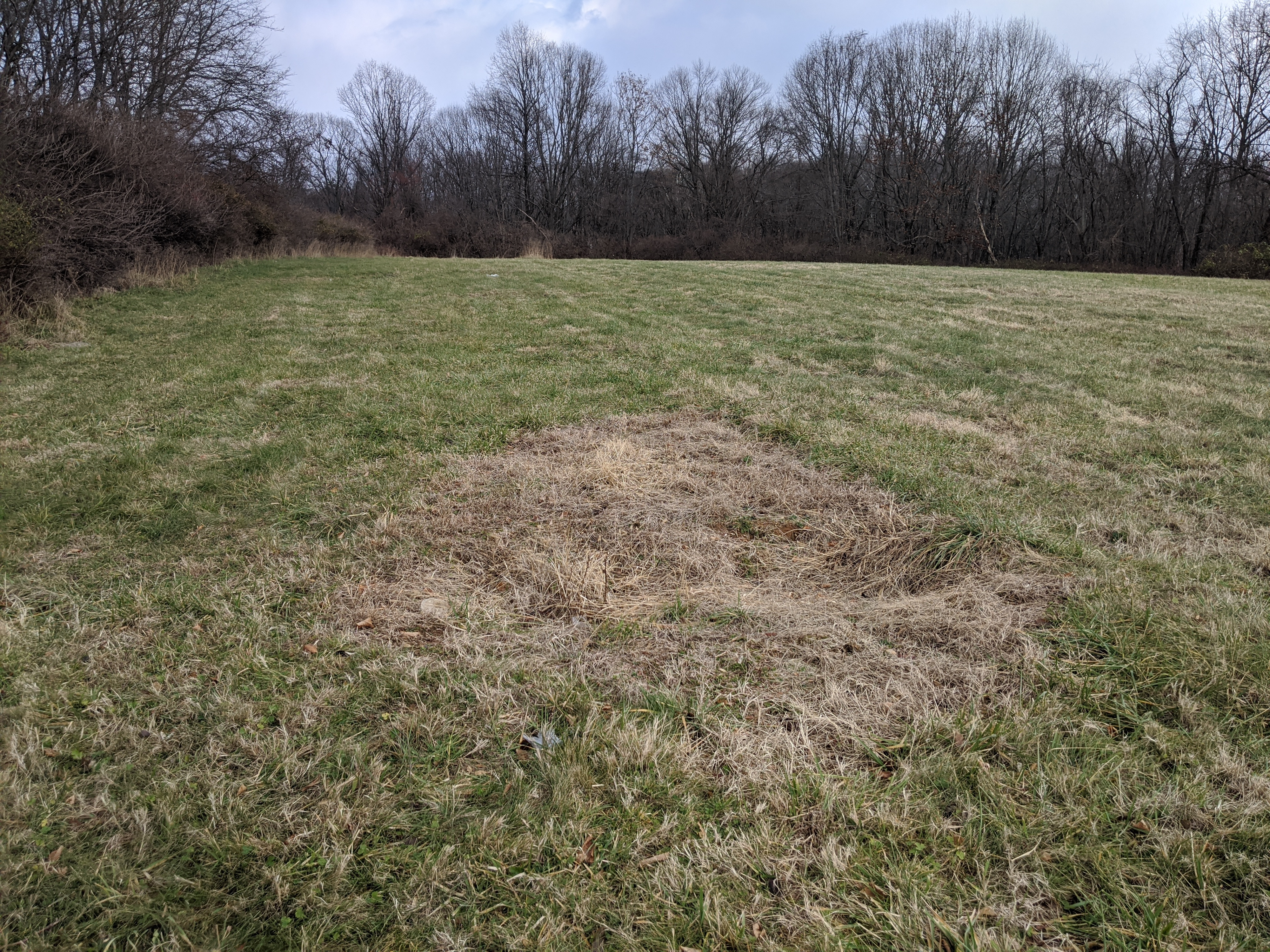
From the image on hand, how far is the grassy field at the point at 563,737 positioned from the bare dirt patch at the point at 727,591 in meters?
0.06

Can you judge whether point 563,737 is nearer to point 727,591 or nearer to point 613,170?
point 727,591

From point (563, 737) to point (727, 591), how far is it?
1126 mm

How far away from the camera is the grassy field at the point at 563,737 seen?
152 cm

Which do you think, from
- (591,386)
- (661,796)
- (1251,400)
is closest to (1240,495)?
(1251,400)

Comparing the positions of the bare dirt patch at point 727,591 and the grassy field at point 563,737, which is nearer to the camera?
the grassy field at point 563,737

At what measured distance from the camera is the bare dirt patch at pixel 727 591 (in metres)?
2.30

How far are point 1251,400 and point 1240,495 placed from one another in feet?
9.42

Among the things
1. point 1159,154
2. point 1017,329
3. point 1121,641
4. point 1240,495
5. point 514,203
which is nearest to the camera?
point 1121,641

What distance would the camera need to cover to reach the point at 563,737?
2066 millimetres

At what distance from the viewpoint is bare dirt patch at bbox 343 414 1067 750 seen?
2.30 meters

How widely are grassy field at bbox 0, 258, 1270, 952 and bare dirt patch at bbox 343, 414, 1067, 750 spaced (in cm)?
6

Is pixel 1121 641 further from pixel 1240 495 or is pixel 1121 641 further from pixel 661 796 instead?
pixel 1240 495

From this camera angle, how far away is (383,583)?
298cm

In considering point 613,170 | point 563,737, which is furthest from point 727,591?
point 613,170
